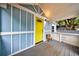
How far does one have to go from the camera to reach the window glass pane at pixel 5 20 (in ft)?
13.5

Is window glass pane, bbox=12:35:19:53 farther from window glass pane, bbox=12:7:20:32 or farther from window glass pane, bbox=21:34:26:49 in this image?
window glass pane, bbox=21:34:26:49

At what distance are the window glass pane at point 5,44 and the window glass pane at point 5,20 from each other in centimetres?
30

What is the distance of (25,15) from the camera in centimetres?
620

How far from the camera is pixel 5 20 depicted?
4277 millimetres

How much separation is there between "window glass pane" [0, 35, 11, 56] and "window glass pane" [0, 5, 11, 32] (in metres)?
0.30

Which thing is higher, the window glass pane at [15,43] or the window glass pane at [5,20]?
the window glass pane at [5,20]

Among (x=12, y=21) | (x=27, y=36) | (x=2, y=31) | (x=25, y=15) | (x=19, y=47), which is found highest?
(x=25, y=15)

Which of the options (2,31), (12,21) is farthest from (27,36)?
(2,31)

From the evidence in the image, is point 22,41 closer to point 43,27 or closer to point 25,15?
point 25,15

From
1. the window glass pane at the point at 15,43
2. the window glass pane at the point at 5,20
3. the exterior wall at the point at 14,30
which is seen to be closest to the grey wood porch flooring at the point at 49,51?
the window glass pane at the point at 15,43

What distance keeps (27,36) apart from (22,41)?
79cm

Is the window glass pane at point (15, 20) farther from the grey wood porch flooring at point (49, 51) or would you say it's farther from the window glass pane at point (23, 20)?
the grey wood porch flooring at point (49, 51)

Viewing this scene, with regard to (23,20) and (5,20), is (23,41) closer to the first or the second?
(23,20)

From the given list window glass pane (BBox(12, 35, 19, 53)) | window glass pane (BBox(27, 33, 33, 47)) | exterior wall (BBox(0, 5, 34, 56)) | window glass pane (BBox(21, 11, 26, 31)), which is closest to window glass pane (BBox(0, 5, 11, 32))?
exterior wall (BBox(0, 5, 34, 56))
